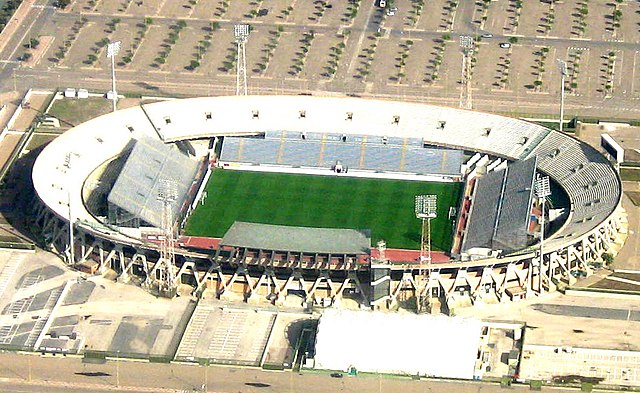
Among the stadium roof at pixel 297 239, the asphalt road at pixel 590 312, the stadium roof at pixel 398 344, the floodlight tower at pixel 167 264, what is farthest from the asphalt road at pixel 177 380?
the stadium roof at pixel 297 239

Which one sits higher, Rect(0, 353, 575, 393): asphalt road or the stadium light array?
the stadium light array

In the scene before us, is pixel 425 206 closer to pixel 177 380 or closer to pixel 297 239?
pixel 297 239

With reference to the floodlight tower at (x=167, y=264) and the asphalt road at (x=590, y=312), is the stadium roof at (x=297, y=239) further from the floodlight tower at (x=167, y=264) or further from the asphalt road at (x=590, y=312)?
the asphalt road at (x=590, y=312)

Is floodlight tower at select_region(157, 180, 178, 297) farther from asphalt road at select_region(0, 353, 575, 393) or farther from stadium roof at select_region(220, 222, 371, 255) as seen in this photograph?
asphalt road at select_region(0, 353, 575, 393)

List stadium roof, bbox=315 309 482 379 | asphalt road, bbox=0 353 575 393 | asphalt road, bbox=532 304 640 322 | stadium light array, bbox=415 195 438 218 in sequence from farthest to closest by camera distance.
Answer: stadium light array, bbox=415 195 438 218, asphalt road, bbox=532 304 640 322, stadium roof, bbox=315 309 482 379, asphalt road, bbox=0 353 575 393

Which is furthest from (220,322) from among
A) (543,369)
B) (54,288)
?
(543,369)

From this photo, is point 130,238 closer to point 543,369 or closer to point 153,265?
point 153,265

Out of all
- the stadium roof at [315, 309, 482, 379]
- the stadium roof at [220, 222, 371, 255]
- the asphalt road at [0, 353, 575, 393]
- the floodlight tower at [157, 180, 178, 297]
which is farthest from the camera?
the floodlight tower at [157, 180, 178, 297]

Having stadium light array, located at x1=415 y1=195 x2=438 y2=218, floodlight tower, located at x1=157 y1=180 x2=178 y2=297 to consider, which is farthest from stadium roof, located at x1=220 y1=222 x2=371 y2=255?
stadium light array, located at x1=415 y1=195 x2=438 y2=218
